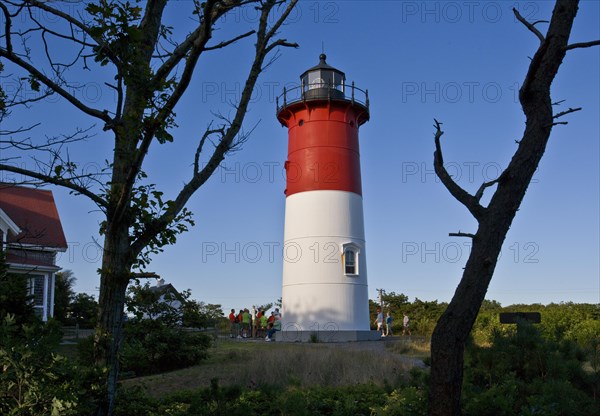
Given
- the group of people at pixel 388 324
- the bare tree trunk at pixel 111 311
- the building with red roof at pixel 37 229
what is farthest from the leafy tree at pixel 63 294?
the bare tree trunk at pixel 111 311

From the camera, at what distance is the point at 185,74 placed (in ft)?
16.5

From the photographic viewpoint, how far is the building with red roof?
838 inches

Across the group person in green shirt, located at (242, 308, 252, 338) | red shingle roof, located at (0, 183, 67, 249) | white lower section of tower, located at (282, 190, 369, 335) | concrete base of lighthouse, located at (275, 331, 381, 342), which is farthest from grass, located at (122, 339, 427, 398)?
person in green shirt, located at (242, 308, 252, 338)

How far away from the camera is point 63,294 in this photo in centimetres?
3262

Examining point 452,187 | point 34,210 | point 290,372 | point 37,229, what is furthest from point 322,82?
point 452,187

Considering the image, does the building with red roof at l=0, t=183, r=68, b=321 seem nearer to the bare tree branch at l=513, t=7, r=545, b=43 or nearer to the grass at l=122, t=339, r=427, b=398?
the grass at l=122, t=339, r=427, b=398

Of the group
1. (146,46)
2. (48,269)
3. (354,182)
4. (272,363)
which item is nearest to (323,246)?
(354,182)

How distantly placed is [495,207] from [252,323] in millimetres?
25121

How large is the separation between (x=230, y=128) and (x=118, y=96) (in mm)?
1324

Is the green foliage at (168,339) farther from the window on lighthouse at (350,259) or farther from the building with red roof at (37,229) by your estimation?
the window on lighthouse at (350,259)

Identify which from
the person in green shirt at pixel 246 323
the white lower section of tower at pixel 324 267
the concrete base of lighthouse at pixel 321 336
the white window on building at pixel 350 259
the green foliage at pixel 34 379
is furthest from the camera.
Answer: the person in green shirt at pixel 246 323

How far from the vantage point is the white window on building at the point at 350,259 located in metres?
24.2

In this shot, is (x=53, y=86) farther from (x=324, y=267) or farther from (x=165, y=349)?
(x=324, y=267)

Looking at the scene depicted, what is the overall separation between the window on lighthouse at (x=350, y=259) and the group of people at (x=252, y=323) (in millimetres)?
5360
